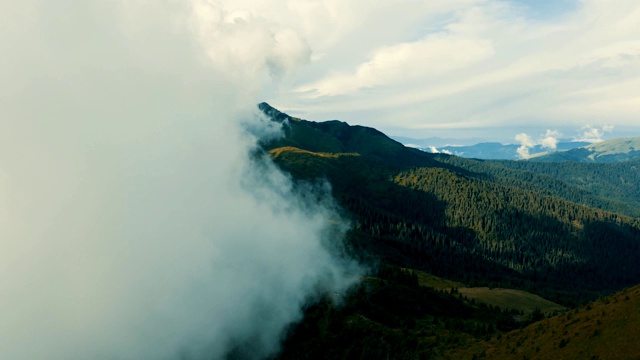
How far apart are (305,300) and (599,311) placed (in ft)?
382

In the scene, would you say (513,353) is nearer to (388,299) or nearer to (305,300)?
(388,299)

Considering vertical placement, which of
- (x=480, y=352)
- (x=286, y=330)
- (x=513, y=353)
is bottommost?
(x=286, y=330)

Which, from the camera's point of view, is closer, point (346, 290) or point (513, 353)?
point (513, 353)

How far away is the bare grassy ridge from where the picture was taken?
5350 centimetres

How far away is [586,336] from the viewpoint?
59375 mm

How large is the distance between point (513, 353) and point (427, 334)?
50.8 metres

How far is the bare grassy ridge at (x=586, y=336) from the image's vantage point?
53500 millimetres

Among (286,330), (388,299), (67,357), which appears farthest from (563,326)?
(67,357)

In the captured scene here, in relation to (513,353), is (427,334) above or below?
below

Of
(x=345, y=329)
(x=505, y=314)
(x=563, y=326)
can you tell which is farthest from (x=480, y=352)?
(x=505, y=314)

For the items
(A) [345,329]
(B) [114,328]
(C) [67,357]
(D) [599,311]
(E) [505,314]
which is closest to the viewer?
(D) [599,311]

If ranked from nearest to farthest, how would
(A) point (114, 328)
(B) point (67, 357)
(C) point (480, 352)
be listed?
1. (C) point (480, 352)
2. (B) point (67, 357)
3. (A) point (114, 328)

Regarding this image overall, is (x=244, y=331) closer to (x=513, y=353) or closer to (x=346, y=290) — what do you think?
(x=346, y=290)

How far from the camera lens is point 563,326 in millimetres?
67688
